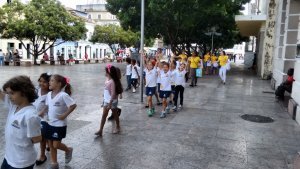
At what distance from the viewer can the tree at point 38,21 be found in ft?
90.2

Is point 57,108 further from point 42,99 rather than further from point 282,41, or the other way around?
point 282,41

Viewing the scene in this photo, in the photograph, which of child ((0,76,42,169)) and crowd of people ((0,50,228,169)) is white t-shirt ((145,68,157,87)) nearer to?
crowd of people ((0,50,228,169))

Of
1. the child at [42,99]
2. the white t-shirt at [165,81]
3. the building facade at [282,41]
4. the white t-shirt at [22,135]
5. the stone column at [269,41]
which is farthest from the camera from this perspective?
the stone column at [269,41]

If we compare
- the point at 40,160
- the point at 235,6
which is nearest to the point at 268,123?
the point at 40,160

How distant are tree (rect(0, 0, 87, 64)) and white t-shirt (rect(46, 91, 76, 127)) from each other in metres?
25.5

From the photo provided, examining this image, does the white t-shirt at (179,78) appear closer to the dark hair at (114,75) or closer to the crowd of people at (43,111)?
the crowd of people at (43,111)

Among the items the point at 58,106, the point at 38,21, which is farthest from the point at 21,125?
the point at 38,21

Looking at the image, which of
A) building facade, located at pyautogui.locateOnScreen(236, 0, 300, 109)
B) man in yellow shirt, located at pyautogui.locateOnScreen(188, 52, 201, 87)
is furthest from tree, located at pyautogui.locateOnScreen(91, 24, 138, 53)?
man in yellow shirt, located at pyautogui.locateOnScreen(188, 52, 201, 87)

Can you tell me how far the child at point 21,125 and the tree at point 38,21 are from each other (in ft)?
87.6

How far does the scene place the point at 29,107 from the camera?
9.28ft

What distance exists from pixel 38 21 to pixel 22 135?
93.6 ft

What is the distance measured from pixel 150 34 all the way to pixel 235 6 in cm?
711

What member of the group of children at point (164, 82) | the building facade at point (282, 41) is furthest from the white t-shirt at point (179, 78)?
the building facade at point (282, 41)

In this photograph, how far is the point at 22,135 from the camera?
2.79 metres
